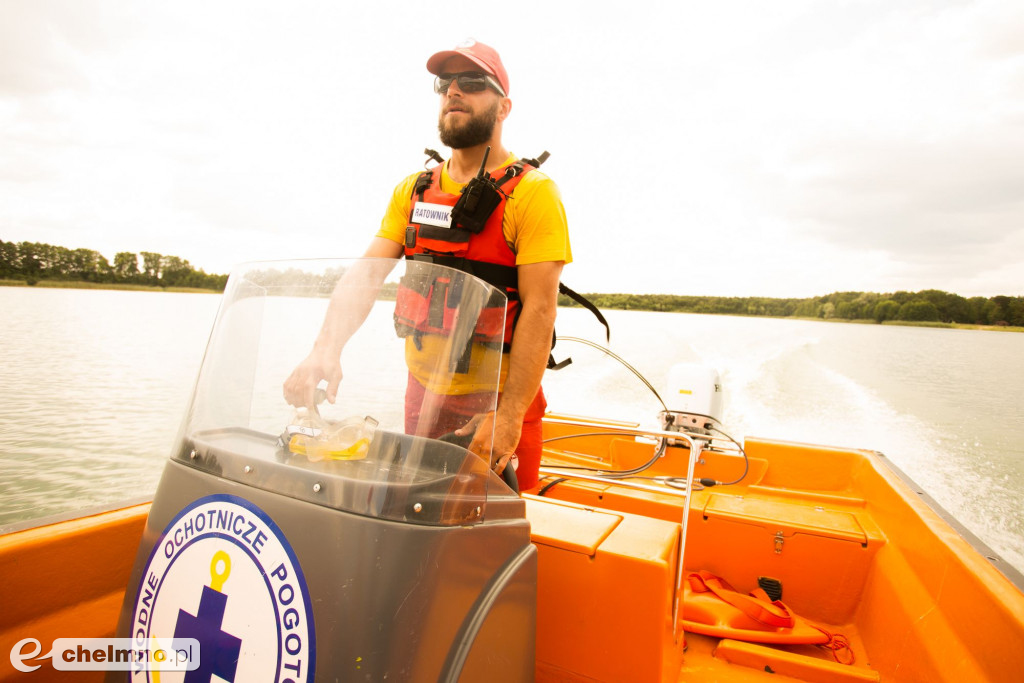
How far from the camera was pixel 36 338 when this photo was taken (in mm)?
9758

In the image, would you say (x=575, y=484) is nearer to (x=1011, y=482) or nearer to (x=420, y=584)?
(x=420, y=584)

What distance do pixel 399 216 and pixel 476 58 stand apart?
525 millimetres

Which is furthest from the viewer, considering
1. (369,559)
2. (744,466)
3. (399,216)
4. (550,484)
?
(744,466)

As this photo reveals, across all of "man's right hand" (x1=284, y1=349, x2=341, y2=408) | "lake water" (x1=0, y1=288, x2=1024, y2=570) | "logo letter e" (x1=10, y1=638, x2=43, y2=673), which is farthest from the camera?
"lake water" (x1=0, y1=288, x2=1024, y2=570)

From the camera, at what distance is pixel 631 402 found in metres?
7.72

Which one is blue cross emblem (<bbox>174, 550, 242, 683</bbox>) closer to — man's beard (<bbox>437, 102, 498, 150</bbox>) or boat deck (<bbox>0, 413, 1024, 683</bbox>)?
boat deck (<bbox>0, 413, 1024, 683</bbox>)

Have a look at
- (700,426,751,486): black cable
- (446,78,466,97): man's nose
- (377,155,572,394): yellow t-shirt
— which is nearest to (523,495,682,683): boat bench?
(377,155,572,394): yellow t-shirt

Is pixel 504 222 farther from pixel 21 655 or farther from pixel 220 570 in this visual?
pixel 21 655

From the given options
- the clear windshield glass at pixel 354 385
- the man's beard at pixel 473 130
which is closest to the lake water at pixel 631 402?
the clear windshield glass at pixel 354 385

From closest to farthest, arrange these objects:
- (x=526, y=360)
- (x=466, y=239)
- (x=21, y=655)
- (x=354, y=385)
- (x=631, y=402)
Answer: (x=354, y=385) < (x=21, y=655) < (x=526, y=360) < (x=466, y=239) < (x=631, y=402)

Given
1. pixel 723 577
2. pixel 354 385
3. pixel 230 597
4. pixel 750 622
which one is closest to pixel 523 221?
pixel 354 385

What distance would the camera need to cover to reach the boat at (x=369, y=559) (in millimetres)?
735

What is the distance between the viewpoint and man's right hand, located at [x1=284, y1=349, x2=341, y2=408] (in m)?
0.92

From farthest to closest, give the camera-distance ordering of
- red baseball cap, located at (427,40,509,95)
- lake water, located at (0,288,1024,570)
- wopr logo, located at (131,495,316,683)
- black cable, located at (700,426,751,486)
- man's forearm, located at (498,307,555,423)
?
lake water, located at (0,288,1024,570), black cable, located at (700,426,751,486), red baseball cap, located at (427,40,509,95), man's forearm, located at (498,307,555,423), wopr logo, located at (131,495,316,683)
